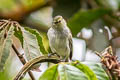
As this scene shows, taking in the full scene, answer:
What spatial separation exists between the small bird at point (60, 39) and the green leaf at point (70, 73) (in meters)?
1.40

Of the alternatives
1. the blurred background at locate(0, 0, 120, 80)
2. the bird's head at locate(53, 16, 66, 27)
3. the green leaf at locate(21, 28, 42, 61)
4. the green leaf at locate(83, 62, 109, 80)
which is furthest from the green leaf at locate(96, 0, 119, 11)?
the green leaf at locate(83, 62, 109, 80)

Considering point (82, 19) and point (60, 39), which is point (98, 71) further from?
point (82, 19)

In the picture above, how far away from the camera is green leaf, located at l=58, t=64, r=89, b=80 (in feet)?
3.72

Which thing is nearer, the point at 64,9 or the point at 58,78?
the point at 58,78

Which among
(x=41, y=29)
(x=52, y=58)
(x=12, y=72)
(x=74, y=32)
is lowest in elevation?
(x=52, y=58)

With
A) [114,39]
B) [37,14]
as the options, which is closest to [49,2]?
[37,14]

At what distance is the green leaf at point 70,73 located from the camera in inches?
44.6

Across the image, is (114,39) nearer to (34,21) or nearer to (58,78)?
(34,21)

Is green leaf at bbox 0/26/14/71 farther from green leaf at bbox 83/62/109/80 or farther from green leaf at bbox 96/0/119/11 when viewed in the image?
green leaf at bbox 96/0/119/11

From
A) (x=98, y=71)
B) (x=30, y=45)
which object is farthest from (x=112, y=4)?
(x=98, y=71)

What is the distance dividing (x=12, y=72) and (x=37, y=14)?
1064mm

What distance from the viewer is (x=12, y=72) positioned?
3.06 metres

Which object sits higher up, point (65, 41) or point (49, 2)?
point (49, 2)

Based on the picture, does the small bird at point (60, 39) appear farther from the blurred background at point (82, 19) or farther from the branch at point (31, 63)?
the branch at point (31, 63)
